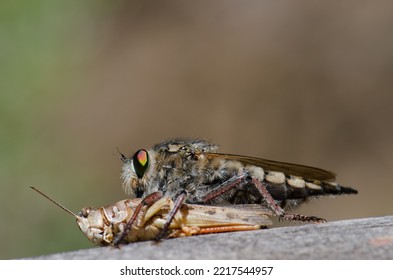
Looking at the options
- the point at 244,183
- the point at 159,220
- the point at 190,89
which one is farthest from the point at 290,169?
the point at 190,89

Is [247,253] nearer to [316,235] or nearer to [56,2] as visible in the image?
[316,235]

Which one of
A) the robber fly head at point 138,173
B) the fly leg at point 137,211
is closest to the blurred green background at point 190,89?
the robber fly head at point 138,173

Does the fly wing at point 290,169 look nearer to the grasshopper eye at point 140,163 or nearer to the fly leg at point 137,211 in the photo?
the grasshopper eye at point 140,163

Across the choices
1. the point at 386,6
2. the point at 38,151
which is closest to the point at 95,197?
the point at 38,151

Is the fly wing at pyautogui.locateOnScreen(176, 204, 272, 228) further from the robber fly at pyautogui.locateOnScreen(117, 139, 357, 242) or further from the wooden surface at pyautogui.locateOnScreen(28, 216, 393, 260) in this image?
the wooden surface at pyautogui.locateOnScreen(28, 216, 393, 260)

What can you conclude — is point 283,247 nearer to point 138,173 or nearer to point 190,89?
point 138,173
